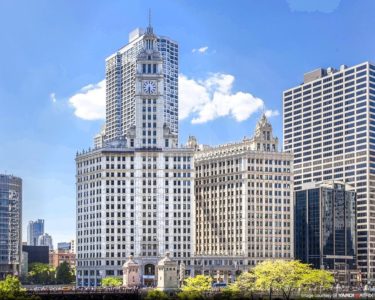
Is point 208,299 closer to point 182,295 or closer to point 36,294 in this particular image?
point 182,295

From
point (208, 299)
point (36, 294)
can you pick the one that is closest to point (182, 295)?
point (208, 299)

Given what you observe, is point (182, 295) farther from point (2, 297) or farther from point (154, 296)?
point (2, 297)

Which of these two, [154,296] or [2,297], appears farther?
[154,296]

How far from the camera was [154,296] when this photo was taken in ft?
655

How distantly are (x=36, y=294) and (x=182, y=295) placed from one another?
33884 mm

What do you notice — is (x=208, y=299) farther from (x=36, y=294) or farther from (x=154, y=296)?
(x=36, y=294)

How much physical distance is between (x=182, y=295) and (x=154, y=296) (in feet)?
21.4

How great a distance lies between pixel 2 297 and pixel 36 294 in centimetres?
2159

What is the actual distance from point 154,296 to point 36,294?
27.4m

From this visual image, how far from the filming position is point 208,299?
199250 millimetres

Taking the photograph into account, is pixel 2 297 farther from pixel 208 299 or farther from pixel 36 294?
pixel 208 299

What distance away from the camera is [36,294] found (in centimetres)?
19875

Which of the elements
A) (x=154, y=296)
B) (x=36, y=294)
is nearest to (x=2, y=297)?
(x=36, y=294)

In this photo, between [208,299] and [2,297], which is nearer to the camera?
[2,297]
